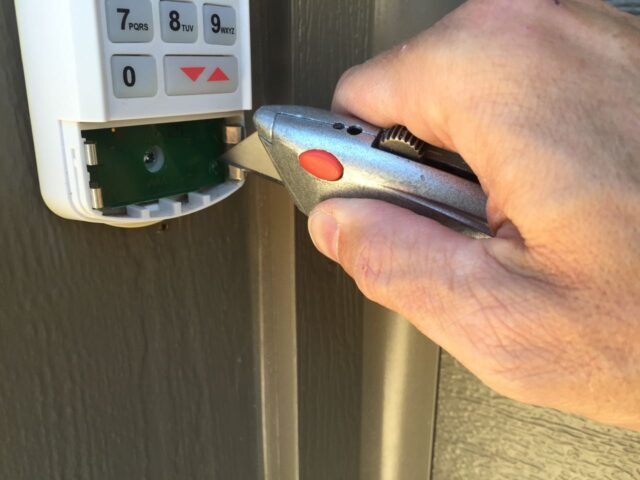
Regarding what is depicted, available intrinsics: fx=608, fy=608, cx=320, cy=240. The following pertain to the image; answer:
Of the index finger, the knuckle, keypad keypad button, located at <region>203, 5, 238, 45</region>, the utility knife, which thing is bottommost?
the knuckle

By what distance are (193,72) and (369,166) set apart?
11 centimetres

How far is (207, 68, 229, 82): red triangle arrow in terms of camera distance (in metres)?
0.35

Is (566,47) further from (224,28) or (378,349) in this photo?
(378,349)

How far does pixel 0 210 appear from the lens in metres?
0.30

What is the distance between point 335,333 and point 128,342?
0.62ft

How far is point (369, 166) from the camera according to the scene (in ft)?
1.14

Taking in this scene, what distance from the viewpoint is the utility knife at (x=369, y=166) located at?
0.35 m

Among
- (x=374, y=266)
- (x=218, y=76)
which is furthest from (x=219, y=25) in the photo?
(x=374, y=266)

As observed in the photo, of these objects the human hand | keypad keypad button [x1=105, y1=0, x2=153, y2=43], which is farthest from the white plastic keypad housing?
the human hand

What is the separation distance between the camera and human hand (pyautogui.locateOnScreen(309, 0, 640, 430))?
29 centimetres

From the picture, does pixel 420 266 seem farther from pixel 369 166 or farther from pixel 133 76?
pixel 133 76

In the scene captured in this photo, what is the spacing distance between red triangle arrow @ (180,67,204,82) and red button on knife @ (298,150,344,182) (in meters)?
0.07

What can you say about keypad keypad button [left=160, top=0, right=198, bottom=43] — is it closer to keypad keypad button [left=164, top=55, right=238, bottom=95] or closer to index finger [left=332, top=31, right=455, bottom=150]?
keypad keypad button [left=164, top=55, right=238, bottom=95]

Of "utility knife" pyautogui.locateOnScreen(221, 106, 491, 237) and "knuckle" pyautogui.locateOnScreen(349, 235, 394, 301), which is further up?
"utility knife" pyautogui.locateOnScreen(221, 106, 491, 237)
